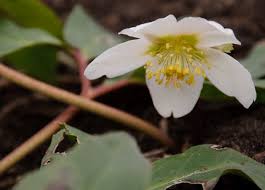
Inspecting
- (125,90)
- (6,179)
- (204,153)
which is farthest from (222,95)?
(6,179)

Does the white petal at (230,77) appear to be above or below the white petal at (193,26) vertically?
below

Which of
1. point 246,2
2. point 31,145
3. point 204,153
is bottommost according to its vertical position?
point 204,153

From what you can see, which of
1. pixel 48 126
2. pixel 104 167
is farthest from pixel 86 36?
pixel 104 167

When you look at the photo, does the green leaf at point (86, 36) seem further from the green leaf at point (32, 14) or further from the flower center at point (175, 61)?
the flower center at point (175, 61)

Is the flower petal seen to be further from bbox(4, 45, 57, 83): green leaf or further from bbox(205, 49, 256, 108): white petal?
bbox(4, 45, 57, 83): green leaf

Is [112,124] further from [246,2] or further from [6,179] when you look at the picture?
[246,2]

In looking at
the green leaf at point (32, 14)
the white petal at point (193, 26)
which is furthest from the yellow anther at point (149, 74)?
the green leaf at point (32, 14)
